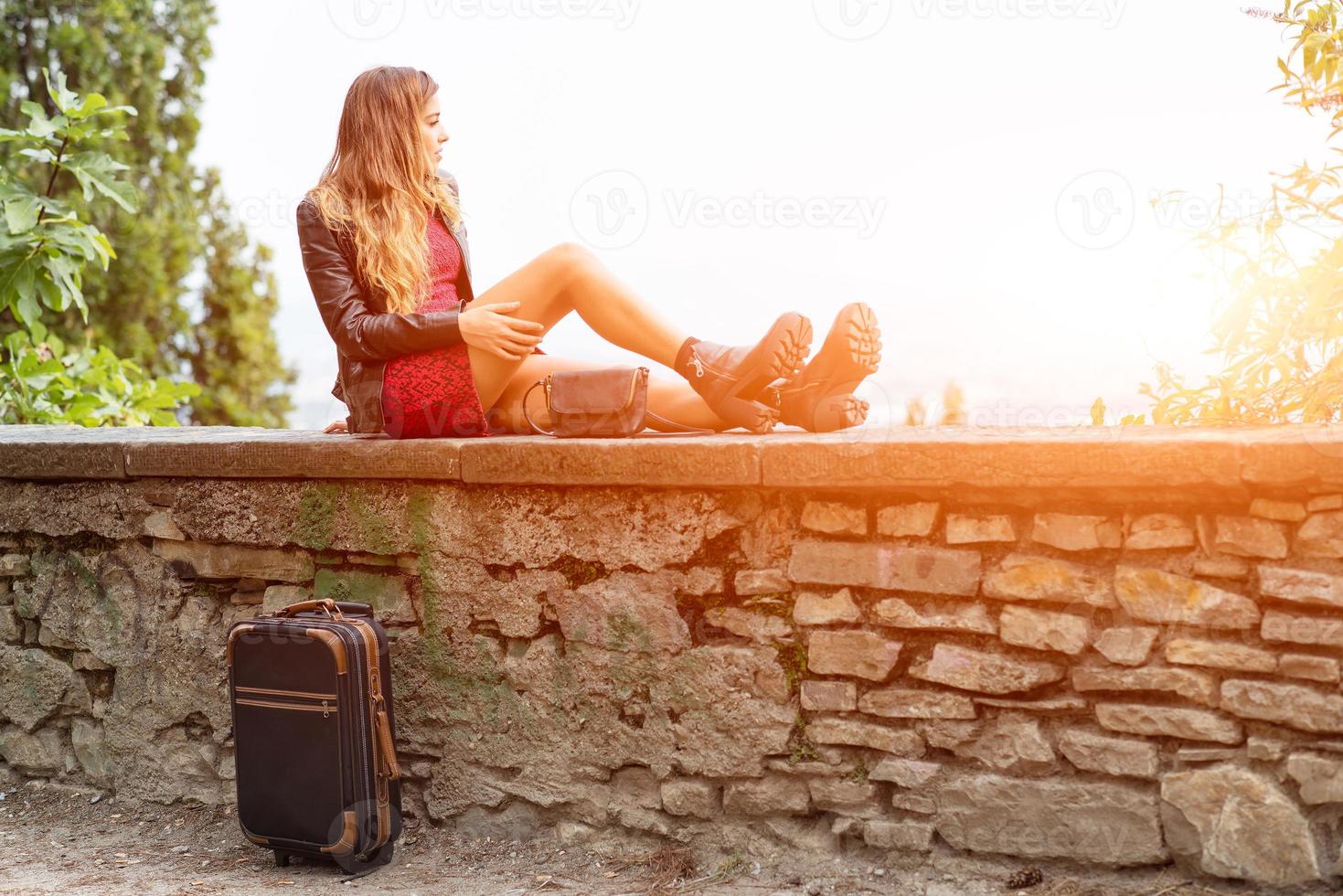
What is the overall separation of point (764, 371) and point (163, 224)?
707 centimetres

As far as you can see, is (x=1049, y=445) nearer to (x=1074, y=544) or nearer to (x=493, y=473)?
(x=1074, y=544)

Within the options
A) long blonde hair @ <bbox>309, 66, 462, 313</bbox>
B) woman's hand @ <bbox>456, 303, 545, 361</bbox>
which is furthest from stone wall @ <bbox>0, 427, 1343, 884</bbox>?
long blonde hair @ <bbox>309, 66, 462, 313</bbox>

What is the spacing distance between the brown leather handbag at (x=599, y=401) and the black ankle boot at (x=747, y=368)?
0.44 ft

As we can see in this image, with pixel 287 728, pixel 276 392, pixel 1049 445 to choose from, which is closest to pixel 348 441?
pixel 287 728

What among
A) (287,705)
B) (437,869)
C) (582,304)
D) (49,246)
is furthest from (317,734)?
(49,246)

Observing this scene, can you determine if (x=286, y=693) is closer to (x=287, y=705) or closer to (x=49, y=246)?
(x=287, y=705)

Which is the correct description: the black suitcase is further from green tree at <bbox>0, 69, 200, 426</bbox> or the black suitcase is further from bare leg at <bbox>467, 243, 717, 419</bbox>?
green tree at <bbox>0, 69, 200, 426</bbox>

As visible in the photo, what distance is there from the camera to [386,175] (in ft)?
10.1

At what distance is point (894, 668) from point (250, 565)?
1.74m

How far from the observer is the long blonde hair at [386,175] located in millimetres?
2994

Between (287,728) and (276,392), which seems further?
(276,392)

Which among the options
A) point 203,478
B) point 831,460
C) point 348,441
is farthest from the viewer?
point 203,478

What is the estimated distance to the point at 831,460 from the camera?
240 centimetres

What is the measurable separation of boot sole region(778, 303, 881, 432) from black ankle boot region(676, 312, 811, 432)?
0.14 ft
